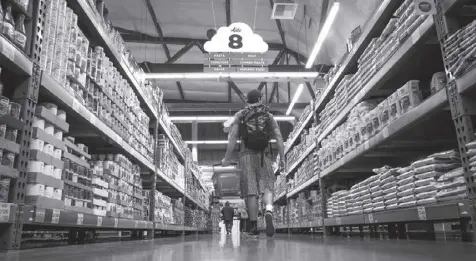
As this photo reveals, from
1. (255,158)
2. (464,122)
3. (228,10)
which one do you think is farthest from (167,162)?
(464,122)

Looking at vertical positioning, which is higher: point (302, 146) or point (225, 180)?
point (225, 180)

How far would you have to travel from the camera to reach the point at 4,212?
1660mm

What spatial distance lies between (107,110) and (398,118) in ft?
7.73

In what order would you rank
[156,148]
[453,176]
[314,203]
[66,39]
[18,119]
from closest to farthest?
[18,119], [453,176], [66,39], [156,148], [314,203]

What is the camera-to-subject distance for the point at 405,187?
2.74 metres

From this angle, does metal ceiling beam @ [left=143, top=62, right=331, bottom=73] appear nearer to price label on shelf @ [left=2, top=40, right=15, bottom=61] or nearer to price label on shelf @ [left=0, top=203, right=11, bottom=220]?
price label on shelf @ [left=2, top=40, right=15, bottom=61]

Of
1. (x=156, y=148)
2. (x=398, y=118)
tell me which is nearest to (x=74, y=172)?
(x=398, y=118)

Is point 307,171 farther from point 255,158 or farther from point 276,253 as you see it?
point 276,253

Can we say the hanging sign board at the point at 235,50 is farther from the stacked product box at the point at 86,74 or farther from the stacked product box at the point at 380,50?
the stacked product box at the point at 86,74

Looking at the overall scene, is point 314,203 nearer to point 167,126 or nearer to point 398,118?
point 167,126

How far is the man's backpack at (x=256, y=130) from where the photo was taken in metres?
3.76

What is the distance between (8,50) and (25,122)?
37 centimetres

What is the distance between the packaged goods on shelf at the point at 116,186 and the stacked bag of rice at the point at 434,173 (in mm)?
2424

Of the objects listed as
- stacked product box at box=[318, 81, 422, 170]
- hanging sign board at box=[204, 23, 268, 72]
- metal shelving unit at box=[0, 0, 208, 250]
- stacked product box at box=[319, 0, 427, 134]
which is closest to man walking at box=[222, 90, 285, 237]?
stacked product box at box=[318, 81, 422, 170]
